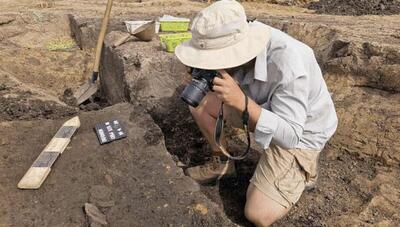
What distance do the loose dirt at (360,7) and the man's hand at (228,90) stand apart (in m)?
5.82

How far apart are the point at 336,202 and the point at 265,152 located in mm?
681

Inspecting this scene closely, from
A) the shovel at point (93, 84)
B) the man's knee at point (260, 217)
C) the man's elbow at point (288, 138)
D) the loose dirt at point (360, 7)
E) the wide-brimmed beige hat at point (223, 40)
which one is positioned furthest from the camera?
the loose dirt at point (360, 7)

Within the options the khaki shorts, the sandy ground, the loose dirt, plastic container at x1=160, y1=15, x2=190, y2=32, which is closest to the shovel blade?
the sandy ground

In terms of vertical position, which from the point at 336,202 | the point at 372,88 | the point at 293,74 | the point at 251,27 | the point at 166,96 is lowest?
the point at 336,202

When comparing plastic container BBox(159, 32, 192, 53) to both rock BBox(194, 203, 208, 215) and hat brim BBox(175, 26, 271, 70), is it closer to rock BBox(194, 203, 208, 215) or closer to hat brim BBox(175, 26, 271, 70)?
hat brim BBox(175, 26, 271, 70)

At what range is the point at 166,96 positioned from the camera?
3.67 meters

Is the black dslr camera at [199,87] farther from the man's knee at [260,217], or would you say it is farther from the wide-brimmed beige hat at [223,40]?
the man's knee at [260,217]

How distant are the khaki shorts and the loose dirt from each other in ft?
17.5

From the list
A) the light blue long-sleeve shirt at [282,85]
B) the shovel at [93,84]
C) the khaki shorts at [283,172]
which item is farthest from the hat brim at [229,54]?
the shovel at [93,84]

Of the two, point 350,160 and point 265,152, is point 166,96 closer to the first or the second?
point 265,152

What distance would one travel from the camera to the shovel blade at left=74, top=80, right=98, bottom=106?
4.39 meters

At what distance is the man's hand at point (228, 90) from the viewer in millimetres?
2148

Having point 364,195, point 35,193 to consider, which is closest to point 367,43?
point 364,195

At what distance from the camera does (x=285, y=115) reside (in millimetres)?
2301
